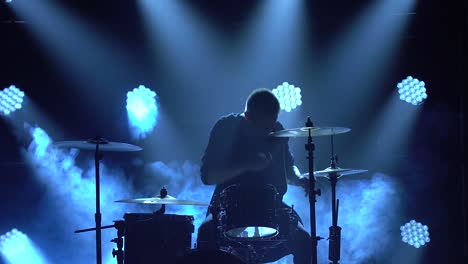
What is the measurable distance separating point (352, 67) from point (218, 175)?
3.78m

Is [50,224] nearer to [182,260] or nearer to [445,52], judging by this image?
[182,260]

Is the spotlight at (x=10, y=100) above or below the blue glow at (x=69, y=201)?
above

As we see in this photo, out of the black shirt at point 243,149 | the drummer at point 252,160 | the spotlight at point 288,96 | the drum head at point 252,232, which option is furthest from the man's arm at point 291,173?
the spotlight at point 288,96

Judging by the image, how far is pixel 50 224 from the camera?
6.96 meters

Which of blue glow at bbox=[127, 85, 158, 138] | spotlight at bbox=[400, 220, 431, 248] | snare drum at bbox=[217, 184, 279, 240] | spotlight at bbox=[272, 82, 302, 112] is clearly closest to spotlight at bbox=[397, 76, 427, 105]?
spotlight at bbox=[272, 82, 302, 112]

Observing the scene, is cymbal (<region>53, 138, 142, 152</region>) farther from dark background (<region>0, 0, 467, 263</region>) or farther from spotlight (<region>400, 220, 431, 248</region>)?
spotlight (<region>400, 220, 431, 248</region>)

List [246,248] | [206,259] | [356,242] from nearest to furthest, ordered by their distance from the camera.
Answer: [206,259]
[246,248]
[356,242]

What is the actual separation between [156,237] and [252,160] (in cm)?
97

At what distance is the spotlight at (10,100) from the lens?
703 cm


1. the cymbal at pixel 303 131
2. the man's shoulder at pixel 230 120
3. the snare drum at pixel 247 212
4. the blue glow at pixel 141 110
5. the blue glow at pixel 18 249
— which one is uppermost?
the blue glow at pixel 141 110

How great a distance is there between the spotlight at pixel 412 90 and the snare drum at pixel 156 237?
159 inches

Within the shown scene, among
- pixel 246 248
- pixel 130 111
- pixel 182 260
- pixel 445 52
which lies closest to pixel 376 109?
pixel 445 52

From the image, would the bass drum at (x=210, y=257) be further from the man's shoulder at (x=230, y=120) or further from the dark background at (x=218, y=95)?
the dark background at (x=218, y=95)

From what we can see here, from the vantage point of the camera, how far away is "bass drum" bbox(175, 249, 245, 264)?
11.5 ft
